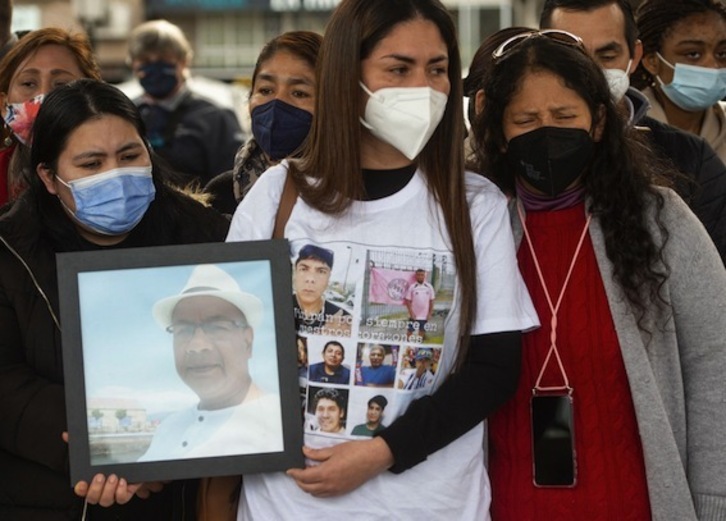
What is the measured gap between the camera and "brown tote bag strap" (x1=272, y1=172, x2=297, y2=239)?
3.17 meters

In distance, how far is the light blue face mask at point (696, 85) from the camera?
16.1ft

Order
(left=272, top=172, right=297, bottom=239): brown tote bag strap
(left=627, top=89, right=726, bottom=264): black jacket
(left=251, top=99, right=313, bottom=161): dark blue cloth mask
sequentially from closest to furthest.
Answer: (left=272, top=172, right=297, bottom=239): brown tote bag strap → (left=627, top=89, right=726, bottom=264): black jacket → (left=251, top=99, right=313, bottom=161): dark blue cloth mask

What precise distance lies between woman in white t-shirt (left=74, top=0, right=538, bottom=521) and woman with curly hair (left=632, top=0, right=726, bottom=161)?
1968 mm

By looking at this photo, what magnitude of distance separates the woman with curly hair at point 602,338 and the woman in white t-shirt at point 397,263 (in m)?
0.17

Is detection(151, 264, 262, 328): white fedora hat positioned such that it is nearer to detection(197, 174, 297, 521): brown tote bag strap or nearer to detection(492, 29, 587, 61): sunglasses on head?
detection(197, 174, 297, 521): brown tote bag strap

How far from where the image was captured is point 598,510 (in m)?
3.23

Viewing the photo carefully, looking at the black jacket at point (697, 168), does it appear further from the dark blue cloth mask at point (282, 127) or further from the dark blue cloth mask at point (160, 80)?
the dark blue cloth mask at point (160, 80)

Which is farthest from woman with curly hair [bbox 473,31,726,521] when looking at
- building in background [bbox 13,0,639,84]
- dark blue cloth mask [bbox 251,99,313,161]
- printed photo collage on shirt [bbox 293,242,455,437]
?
building in background [bbox 13,0,639,84]

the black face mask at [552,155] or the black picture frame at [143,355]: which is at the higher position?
the black face mask at [552,155]

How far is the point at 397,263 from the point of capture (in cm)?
310

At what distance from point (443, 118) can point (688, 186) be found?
96 centimetres

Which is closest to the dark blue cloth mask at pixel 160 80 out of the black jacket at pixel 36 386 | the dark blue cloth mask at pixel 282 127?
the dark blue cloth mask at pixel 282 127

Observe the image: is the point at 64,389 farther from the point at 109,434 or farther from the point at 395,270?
the point at 395,270

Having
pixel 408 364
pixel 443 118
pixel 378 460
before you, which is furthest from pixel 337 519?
pixel 443 118
